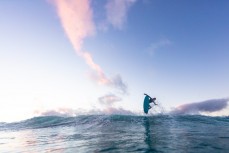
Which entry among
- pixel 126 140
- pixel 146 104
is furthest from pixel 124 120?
pixel 126 140

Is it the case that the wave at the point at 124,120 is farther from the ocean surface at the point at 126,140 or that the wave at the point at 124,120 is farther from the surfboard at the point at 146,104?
the ocean surface at the point at 126,140

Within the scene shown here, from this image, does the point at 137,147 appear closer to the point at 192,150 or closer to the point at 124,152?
the point at 124,152

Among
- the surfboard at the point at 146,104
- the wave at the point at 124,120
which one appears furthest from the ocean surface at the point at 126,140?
the surfboard at the point at 146,104

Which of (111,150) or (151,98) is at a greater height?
(151,98)

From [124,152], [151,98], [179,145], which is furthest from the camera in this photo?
[151,98]

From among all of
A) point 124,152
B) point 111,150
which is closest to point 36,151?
point 111,150

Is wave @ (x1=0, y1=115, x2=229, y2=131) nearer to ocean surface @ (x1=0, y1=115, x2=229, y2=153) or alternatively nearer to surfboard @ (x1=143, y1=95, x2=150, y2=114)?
surfboard @ (x1=143, y1=95, x2=150, y2=114)

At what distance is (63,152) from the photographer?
9.34 meters

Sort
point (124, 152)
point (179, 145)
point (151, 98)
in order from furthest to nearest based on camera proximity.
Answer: point (151, 98) < point (179, 145) < point (124, 152)

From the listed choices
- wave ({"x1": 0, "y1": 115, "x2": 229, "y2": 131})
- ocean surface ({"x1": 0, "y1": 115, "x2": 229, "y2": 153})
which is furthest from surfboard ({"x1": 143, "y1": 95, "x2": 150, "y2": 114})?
ocean surface ({"x1": 0, "y1": 115, "x2": 229, "y2": 153})

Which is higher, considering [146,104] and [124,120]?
[146,104]

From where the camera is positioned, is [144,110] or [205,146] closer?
[205,146]

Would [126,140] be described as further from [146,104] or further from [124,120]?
[146,104]

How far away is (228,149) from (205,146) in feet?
3.17
